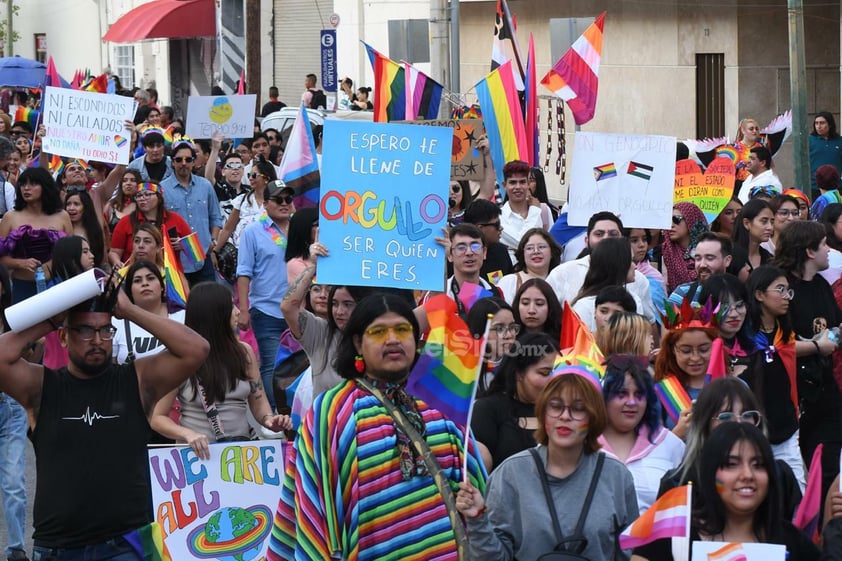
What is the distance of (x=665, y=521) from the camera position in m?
4.44

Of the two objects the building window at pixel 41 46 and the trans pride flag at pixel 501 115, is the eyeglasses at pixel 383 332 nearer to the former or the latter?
the trans pride flag at pixel 501 115

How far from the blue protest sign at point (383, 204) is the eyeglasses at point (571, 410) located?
2.54 m

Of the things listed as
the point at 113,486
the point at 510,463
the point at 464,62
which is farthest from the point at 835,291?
the point at 464,62

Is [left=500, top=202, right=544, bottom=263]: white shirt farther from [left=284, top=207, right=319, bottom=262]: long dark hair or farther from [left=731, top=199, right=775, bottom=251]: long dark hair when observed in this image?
[left=284, top=207, right=319, bottom=262]: long dark hair

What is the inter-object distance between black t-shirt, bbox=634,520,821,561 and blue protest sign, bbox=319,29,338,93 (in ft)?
92.2

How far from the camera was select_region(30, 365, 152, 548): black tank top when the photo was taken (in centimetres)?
525

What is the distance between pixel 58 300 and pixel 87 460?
0.56 meters

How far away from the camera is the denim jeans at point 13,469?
779 centimetres

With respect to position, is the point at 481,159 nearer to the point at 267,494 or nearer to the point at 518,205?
the point at 518,205

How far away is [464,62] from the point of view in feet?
105

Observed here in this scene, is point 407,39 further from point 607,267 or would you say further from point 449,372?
point 449,372

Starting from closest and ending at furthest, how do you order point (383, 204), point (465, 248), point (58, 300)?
point (58, 300)
point (383, 204)
point (465, 248)

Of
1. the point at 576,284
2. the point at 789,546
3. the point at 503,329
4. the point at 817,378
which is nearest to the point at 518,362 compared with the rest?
the point at 503,329

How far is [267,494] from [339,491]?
1886mm
